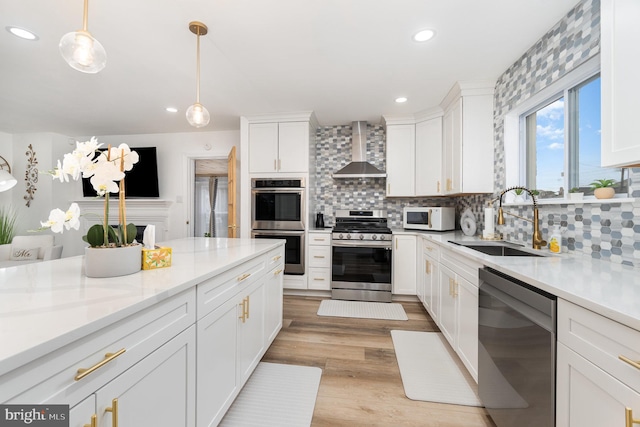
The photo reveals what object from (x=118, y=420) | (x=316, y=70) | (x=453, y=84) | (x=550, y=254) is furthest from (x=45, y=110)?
(x=550, y=254)

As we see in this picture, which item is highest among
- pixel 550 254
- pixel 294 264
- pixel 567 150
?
pixel 567 150

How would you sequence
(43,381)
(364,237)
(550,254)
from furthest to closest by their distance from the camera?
1. (364,237)
2. (550,254)
3. (43,381)

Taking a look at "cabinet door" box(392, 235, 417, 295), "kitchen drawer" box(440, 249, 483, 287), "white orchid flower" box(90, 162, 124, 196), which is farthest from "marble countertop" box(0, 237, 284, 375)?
"cabinet door" box(392, 235, 417, 295)

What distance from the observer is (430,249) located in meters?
2.83

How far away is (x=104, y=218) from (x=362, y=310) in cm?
266

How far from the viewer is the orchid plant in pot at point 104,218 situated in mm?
946

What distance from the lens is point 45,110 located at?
3.51m

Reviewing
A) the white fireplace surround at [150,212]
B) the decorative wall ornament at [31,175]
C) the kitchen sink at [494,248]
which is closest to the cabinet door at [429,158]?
the kitchen sink at [494,248]

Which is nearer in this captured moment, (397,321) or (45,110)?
(397,321)

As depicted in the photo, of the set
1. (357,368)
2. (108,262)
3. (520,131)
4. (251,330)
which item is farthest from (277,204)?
(520,131)

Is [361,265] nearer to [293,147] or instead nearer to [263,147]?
[293,147]

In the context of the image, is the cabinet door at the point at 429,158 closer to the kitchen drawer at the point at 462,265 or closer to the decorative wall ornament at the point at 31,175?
the kitchen drawer at the point at 462,265

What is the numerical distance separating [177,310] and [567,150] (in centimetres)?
254

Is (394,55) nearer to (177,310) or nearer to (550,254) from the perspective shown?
(550,254)
